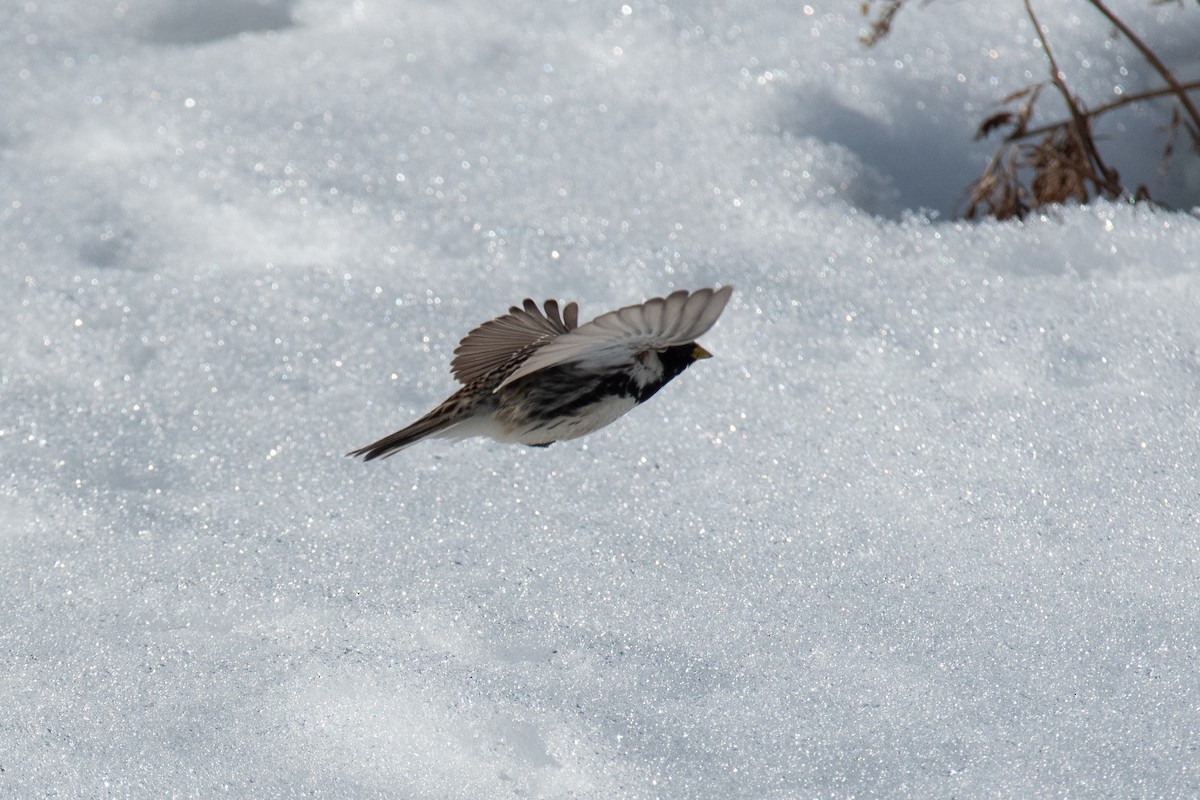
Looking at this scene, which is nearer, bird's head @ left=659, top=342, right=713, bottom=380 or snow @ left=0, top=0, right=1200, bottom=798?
snow @ left=0, top=0, right=1200, bottom=798

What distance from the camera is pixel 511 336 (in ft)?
8.91

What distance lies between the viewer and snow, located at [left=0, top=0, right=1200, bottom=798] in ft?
7.64

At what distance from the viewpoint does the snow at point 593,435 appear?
7.64ft

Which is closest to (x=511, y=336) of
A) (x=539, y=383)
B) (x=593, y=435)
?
(x=539, y=383)

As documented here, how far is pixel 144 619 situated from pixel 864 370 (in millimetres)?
1712

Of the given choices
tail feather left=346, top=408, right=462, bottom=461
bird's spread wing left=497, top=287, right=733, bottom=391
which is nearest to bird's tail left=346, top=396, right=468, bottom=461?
tail feather left=346, top=408, right=462, bottom=461

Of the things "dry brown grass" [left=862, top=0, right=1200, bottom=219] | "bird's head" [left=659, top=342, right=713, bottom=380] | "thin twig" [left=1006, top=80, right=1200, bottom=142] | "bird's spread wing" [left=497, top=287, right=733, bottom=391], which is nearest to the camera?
"bird's spread wing" [left=497, top=287, right=733, bottom=391]

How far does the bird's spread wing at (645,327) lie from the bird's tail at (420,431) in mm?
287

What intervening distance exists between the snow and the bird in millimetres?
326

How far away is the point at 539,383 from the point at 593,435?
0.61 m

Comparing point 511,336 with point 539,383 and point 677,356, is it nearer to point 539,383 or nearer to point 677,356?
point 539,383

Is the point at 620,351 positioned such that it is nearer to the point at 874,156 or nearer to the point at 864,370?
the point at 864,370

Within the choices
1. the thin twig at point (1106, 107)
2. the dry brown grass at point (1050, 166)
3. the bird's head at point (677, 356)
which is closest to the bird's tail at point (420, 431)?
the bird's head at point (677, 356)

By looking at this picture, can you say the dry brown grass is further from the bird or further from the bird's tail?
the bird's tail
